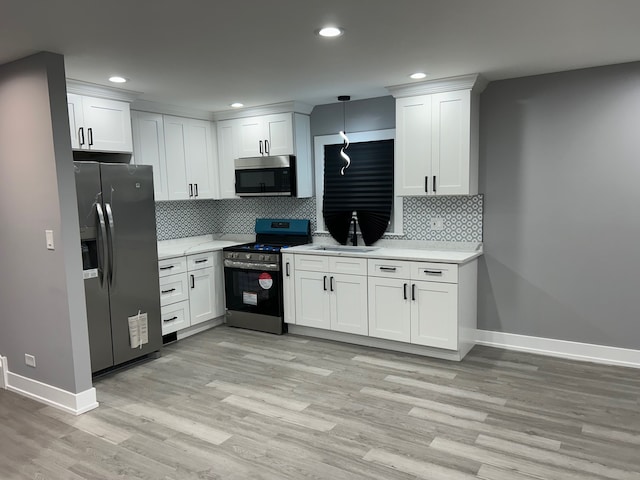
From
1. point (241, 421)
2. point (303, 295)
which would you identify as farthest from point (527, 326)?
point (241, 421)

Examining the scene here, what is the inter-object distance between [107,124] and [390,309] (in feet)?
9.79

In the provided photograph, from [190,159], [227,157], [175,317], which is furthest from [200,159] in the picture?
[175,317]

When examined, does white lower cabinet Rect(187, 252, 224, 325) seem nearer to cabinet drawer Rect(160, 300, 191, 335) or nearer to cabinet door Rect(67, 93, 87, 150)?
cabinet drawer Rect(160, 300, 191, 335)

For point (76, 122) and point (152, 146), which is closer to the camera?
point (76, 122)

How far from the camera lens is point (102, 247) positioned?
3658 millimetres

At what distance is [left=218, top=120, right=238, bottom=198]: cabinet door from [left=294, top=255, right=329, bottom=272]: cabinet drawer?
1.24 meters

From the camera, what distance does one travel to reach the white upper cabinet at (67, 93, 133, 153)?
3.92 m

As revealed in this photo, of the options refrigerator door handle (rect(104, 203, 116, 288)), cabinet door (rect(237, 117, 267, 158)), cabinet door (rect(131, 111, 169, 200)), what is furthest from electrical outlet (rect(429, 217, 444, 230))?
refrigerator door handle (rect(104, 203, 116, 288))

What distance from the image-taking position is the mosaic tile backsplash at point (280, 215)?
441 cm

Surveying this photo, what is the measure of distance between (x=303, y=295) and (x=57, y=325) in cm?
221

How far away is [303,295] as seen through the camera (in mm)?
4750

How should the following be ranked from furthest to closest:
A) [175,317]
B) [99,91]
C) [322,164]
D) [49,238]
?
[322,164], [175,317], [99,91], [49,238]

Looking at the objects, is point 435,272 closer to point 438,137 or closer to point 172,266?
point 438,137

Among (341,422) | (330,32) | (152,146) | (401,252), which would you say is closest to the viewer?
(330,32)
